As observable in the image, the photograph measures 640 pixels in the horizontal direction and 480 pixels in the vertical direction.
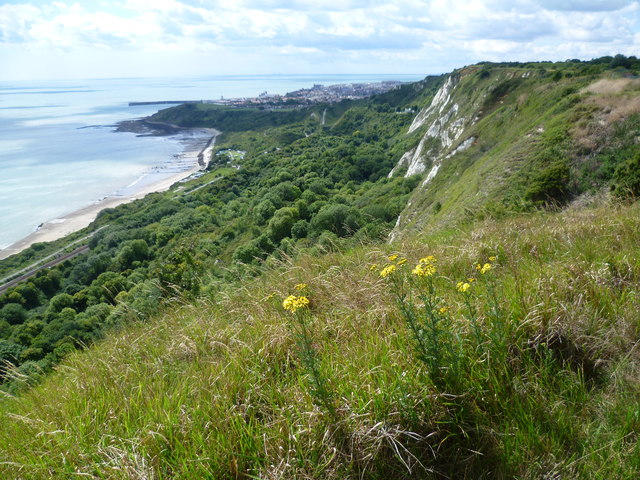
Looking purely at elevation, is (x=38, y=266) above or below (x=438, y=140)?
below

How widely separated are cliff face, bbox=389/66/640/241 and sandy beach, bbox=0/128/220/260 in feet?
179

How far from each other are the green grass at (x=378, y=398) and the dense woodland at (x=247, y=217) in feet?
7.86

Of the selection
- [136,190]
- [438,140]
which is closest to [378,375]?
[438,140]

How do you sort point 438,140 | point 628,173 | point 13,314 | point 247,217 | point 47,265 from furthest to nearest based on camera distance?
1. point 247,217
2. point 438,140
3. point 47,265
4. point 13,314
5. point 628,173

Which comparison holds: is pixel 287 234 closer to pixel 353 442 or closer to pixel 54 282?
pixel 54 282

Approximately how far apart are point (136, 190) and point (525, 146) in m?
76.0

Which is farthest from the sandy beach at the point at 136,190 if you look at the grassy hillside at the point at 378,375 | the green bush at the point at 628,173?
the green bush at the point at 628,173

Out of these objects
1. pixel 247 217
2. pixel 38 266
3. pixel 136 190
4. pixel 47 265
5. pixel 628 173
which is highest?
pixel 628 173

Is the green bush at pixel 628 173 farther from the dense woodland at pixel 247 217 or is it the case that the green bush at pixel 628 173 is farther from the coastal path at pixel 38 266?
the coastal path at pixel 38 266

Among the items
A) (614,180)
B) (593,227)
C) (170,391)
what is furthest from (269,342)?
(614,180)

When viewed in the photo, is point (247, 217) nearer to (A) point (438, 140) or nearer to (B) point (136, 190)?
(B) point (136, 190)

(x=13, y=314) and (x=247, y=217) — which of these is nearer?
(x=13, y=314)

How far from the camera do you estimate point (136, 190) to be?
7938 centimetres

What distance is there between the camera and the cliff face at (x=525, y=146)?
1912 cm
